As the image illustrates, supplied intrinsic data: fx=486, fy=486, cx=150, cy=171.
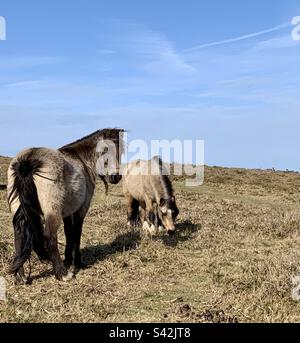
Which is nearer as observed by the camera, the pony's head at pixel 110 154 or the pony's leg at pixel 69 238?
the pony's leg at pixel 69 238

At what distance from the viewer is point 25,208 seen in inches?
290

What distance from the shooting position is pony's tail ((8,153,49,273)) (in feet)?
24.1

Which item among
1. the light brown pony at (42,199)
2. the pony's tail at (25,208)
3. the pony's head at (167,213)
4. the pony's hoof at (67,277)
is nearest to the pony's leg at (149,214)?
the pony's head at (167,213)

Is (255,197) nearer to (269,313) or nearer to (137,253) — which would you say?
(137,253)

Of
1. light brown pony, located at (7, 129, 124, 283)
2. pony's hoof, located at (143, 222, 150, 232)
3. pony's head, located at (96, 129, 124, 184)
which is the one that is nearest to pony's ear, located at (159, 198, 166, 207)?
pony's hoof, located at (143, 222, 150, 232)

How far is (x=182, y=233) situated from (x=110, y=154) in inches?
129

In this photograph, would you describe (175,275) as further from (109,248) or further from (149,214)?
(149,214)

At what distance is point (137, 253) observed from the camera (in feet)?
30.2

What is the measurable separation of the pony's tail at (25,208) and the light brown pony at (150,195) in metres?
3.72

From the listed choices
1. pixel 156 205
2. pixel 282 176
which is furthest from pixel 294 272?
pixel 282 176

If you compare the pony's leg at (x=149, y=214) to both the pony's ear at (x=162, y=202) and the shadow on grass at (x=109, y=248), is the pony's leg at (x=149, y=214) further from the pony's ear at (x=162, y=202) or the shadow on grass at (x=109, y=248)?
the shadow on grass at (x=109, y=248)

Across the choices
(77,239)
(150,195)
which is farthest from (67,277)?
(150,195)

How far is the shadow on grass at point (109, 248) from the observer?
359 inches
